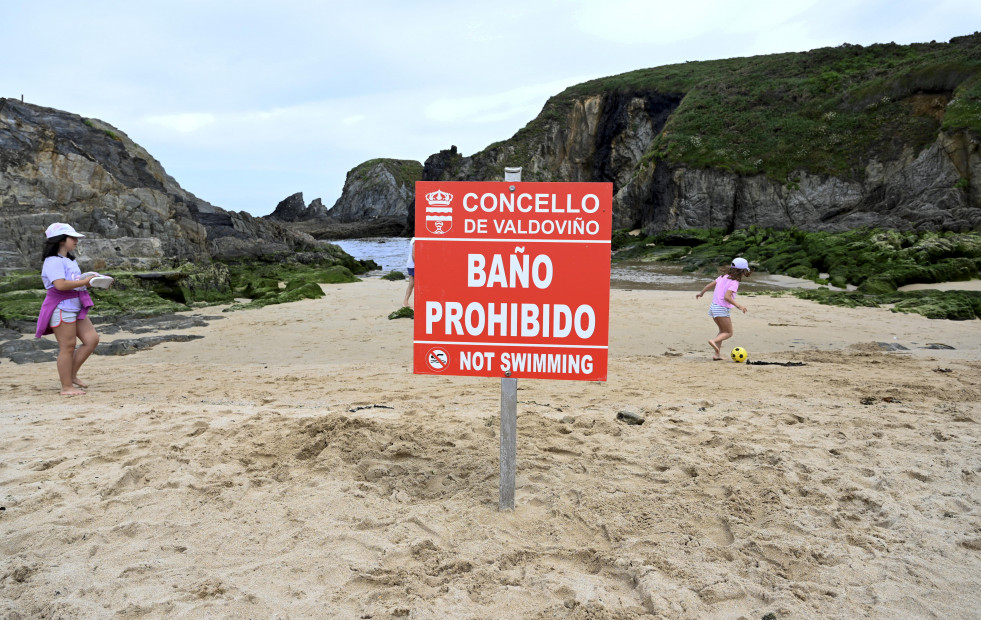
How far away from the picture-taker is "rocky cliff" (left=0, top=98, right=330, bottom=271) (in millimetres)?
18234

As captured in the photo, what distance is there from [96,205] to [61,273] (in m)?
23.4

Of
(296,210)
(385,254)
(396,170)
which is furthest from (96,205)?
(396,170)

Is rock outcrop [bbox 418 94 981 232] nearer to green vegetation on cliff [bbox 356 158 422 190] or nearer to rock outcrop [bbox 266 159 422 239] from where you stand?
rock outcrop [bbox 266 159 422 239]

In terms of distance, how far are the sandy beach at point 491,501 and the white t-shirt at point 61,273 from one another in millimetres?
920

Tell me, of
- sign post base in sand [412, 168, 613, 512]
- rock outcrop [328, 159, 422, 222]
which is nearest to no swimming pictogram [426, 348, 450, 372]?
sign post base in sand [412, 168, 613, 512]

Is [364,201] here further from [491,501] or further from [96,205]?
[491,501]

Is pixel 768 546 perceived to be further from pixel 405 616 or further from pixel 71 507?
pixel 71 507

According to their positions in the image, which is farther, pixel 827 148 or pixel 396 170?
pixel 396 170

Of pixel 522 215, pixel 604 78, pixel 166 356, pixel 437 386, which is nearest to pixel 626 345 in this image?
pixel 437 386

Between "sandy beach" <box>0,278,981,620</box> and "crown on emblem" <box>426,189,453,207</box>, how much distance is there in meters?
1.74

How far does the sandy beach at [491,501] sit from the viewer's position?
2518 millimetres

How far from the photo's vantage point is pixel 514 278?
325cm

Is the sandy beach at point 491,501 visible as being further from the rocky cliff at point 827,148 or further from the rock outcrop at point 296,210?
the rock outcrop at point 296,210

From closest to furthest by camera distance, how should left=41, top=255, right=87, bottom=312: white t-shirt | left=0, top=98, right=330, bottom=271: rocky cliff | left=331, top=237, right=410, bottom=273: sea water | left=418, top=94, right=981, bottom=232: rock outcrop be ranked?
left=41, top=255, right=87, bottom=312: white t-shirt < left=0, top=98, right=330, bottom=271: rocky cliff < left=418, top=94, right=981, bottom=232: rock outcrop < left=331, top=237, right=410, bottom=273: sea water
